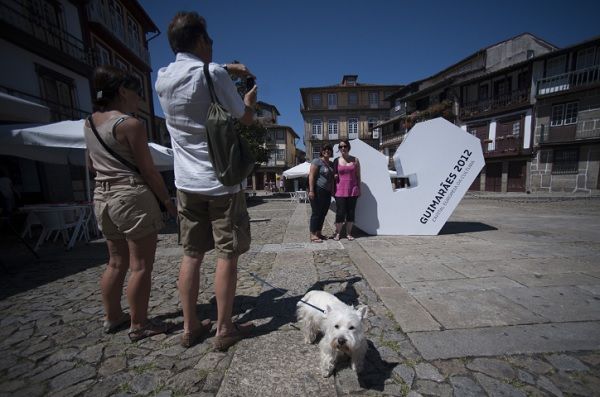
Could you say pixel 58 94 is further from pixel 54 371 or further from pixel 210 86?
pixel 210 86

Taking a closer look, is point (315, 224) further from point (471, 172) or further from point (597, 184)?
point (597, 184)

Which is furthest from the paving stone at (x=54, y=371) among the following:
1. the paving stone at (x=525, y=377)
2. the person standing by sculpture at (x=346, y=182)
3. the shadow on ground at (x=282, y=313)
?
the person standing by sculpture at (x=346, y=182)

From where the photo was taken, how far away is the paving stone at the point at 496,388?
1381mm

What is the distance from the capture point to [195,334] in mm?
1925

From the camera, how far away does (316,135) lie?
41.4 meters

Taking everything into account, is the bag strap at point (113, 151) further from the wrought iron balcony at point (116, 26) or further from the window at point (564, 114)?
the window at point (564, 114)

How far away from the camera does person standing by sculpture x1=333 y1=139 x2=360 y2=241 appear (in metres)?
4.85

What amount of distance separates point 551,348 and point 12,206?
10.2 metres

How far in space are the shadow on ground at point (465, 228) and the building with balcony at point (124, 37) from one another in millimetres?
12443

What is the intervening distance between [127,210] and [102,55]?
1642cm

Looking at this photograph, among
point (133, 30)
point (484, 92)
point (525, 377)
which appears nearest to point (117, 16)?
point (133, 30)

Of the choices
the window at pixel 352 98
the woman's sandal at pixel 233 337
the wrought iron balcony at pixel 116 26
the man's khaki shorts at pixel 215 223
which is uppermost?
the window at pixel 352 98

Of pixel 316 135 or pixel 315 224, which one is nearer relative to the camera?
pixel 315 224

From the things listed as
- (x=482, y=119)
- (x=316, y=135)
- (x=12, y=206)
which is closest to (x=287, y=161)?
(x=316, y=135)
